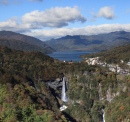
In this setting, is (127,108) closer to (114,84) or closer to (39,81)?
(114,84)

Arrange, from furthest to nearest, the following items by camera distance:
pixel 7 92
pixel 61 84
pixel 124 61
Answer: pixel 124 61 < pixel 61 84 < pixel 7 92

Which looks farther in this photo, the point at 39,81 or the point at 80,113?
the point at 39,81

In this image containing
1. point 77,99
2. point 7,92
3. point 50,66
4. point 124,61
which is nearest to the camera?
point 7,92

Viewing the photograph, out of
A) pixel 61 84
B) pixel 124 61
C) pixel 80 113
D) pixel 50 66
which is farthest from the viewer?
pixel 124 61

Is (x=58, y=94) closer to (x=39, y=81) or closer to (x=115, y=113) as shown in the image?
(x=39, y=81)

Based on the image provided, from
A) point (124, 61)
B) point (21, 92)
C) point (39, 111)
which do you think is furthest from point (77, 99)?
point (124, 61)

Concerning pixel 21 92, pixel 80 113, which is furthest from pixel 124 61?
pixel 21 92

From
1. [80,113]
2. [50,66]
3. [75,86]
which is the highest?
[50,66]

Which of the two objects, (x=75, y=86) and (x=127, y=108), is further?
(x=75, y=86)

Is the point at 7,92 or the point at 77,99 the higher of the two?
the point at 7,92
